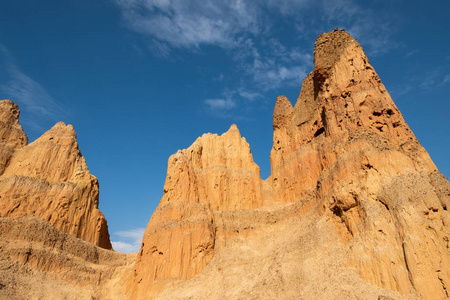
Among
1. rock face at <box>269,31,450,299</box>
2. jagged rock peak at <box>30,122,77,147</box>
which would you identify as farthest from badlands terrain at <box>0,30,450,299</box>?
jagged rock peak at <box>30,122,77,147</box>

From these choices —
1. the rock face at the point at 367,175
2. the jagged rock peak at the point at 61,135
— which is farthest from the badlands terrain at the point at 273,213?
the jagged rock peak at the point at 61,135

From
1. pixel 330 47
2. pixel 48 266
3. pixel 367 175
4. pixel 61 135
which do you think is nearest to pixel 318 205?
pixel 367 175

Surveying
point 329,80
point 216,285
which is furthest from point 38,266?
point 329,80

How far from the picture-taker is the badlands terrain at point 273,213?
26250mm

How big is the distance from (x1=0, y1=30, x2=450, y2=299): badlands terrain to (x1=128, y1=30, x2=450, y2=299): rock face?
0.44ft

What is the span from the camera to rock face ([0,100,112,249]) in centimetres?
4516

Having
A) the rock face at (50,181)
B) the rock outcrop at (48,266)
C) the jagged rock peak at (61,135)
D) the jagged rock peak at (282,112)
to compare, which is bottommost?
the rock outcrop at (48,266)

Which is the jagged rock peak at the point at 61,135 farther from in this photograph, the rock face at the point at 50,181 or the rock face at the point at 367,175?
the rock face at the point at 367,175

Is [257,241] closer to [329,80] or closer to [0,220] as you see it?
[329,80]

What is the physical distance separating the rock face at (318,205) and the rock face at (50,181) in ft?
40.8

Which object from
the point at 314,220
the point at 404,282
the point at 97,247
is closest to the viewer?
the point at 404,282

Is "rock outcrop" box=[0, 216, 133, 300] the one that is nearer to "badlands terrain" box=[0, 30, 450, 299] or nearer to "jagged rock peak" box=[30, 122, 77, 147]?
"badlands terrain" box=[0, 30, 450, 299]

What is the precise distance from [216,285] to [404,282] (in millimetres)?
17794

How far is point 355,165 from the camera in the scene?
109ft
